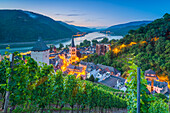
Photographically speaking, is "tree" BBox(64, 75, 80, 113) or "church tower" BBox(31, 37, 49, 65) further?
"church tower" BBox(31, 37, 49, 65)

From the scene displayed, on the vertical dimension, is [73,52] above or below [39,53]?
below

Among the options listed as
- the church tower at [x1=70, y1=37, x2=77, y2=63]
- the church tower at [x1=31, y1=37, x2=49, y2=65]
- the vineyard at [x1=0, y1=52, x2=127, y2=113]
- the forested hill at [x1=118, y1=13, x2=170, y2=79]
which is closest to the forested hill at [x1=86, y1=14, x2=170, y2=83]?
the forested hill at [x1=118, y1=13, x2=170, y2=79]

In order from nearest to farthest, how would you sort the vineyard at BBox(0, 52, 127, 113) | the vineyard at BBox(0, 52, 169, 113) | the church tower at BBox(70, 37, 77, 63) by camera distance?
the vineyard at BBox(0, 52, 169, 113) < the vineyard at BBox(0, 52, 127, 113) < the church tower at BBox(70, 37, 77, 63)

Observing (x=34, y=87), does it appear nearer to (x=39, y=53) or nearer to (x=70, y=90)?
(x=70, y=90)

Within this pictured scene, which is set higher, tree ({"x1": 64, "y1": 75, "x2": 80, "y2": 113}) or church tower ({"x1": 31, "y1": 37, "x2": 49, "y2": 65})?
church tower ({"x1": 31, "y1": 37, "x2": 49, "y2": 65})

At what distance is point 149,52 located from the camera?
128 ft

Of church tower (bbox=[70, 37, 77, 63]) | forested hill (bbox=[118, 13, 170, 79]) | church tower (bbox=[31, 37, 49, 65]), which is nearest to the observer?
church tower (bbox=[31, 37, 49, 65])

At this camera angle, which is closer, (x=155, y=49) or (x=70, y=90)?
(x=70, y=90)

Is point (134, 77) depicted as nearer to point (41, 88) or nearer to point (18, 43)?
point (41, 88)

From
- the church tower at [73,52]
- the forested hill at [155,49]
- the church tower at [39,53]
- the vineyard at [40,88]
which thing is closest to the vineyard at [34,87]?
the vineyard at [40,88]

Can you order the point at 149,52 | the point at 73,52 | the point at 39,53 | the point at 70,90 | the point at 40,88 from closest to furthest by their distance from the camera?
the point at 40,88, the point at 70,90, the point at 39,53, the point at 149,52, the point at 73,52

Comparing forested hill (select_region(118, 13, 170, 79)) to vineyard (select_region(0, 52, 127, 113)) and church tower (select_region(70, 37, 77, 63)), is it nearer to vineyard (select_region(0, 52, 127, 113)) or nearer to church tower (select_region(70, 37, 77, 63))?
church tower (select_region(70, 37, 77, 63))

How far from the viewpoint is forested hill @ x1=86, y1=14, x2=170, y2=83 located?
3325cm

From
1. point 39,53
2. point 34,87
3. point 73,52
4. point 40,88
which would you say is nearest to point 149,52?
point 73,52
